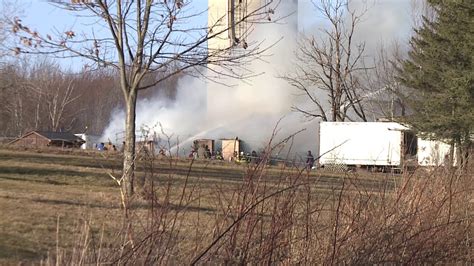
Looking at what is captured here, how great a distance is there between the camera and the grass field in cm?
495

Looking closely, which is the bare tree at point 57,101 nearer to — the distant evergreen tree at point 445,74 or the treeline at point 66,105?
the treeline at point 66,105

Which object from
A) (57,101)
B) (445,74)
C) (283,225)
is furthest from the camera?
(57,101)

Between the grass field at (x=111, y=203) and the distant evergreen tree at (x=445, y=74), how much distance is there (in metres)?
15.7

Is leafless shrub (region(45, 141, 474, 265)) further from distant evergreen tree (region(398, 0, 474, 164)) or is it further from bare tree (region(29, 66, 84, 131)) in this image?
bare tree (region(29, 66, 84, 131))

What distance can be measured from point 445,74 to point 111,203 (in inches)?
870

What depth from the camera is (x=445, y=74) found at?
2928cm

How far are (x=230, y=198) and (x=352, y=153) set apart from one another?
39588 mm

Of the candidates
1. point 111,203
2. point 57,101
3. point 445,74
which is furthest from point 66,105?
point 111,203

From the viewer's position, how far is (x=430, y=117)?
32.0 meters

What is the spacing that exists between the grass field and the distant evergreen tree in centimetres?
1573

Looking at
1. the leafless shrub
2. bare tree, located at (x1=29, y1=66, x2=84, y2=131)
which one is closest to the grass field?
the leafless shrub

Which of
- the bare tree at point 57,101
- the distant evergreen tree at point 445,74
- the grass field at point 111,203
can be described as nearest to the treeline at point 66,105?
the bare tree at point 57,101

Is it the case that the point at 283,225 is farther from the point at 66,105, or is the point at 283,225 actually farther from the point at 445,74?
A: the point at 66,105

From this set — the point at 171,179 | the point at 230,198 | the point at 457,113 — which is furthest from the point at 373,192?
the point at 457,113
